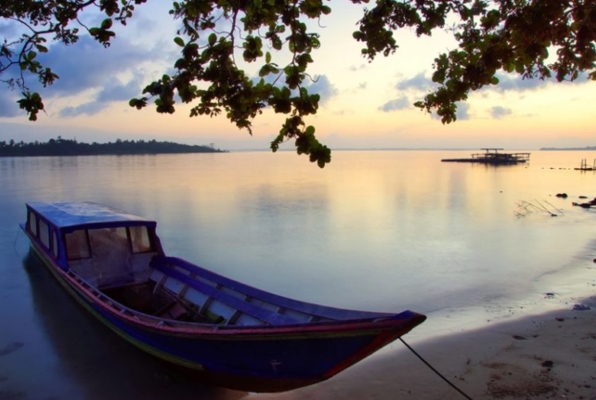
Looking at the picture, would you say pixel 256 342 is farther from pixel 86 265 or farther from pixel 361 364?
pixel 86 265

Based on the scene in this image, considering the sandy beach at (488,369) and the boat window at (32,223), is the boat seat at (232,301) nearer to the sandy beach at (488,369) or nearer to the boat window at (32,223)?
the sandy beach at (488,369)

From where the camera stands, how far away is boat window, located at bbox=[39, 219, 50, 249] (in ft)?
38.1

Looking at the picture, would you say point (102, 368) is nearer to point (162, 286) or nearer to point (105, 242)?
point (162, 286)

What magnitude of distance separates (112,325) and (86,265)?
2471mm

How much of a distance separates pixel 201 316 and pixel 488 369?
14.0 feet

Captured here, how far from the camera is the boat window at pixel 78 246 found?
377 inches

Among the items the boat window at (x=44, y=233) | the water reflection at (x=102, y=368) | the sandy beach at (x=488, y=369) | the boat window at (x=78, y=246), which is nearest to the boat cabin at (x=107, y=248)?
the boat window at (x=78, y=246)

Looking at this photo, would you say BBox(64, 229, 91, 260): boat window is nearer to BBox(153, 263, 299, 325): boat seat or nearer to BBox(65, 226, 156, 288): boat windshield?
BBox(65, 226, 156, 288): boat windshield

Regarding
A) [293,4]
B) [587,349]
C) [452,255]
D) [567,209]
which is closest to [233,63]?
[293,4]

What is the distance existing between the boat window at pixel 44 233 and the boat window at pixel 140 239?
3.28 meters

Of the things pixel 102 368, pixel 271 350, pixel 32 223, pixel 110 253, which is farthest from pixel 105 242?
pixel 32 223

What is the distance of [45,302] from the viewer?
1125 cm

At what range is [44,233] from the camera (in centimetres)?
1233

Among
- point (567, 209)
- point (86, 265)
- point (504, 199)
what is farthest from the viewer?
point (504, 199)
